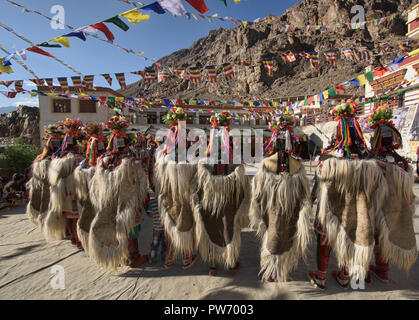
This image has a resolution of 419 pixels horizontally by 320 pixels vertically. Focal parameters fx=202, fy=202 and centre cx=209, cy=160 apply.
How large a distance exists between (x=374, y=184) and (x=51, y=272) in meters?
4.33

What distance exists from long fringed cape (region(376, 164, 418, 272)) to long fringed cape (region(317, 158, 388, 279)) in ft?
0.39

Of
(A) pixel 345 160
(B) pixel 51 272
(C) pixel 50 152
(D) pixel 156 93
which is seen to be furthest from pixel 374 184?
(D) pixel 156 93

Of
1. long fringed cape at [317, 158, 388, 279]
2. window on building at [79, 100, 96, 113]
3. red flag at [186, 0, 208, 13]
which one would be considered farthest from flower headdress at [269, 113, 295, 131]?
window on building at [79, 100, 96, 113]

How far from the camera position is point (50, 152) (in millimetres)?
3689

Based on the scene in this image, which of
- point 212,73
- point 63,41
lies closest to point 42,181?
point 63,41

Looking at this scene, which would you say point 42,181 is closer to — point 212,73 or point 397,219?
point 397,219

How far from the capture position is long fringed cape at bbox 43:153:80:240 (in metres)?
3.17

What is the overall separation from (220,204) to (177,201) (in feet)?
1.89

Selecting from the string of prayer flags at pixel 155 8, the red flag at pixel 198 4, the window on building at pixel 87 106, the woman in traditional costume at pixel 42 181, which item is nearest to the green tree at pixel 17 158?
the woman in traditional costume at pixel 42 181

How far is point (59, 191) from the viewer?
10.3 feet

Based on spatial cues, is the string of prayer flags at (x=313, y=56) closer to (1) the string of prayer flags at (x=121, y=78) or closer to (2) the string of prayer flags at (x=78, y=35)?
(1) the string of prayer flags at (x=121, y=78)

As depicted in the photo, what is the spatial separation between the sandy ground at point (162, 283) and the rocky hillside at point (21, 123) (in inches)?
1245

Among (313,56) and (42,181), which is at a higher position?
(313,56)
